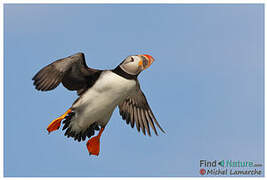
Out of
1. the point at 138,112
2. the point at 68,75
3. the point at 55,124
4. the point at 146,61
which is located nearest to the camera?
the point at 146,61

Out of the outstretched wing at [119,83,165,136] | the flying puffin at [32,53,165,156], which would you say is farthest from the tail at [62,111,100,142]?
the outstretched wing at [119,83,165,136]

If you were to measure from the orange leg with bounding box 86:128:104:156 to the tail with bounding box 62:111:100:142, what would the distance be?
0.13 metres

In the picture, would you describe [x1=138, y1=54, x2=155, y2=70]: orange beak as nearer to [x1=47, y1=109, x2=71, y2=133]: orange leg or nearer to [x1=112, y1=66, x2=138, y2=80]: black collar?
[x1=112, y1=66, x2=138, y2=80]: black collar

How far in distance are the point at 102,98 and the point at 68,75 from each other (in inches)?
40.4

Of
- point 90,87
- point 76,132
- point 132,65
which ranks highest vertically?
point 132,65

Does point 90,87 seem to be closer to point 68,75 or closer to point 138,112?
point 68,75

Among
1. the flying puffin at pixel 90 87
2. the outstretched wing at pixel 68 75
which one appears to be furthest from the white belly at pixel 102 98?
the outstretched wing at pixel 68 75

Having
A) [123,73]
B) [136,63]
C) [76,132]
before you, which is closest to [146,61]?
[136,63]

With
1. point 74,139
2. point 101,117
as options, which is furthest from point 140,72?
point 74,139

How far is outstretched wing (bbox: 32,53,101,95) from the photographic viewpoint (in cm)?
1062

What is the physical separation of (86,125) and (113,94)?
3.65 ft

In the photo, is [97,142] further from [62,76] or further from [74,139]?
[62,76]

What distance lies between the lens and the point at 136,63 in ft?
34.8

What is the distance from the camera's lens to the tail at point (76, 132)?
10961 millimetres
